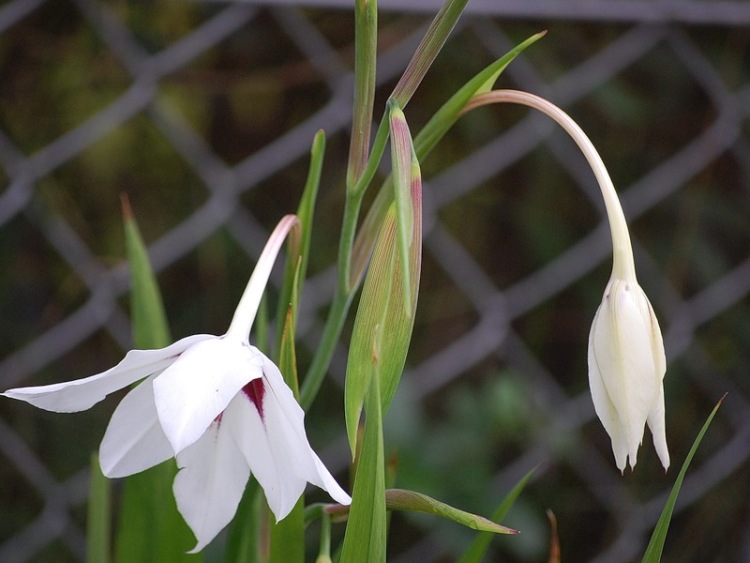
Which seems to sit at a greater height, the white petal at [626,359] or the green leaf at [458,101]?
the green leaf at [458,101]

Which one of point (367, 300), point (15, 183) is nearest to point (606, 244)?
point (15, 183)

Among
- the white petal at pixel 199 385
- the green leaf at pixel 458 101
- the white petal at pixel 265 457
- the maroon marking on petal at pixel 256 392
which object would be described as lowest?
the white petal at pixel 265 457

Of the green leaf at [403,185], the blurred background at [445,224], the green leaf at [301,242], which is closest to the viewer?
the green leaf at [403,185]

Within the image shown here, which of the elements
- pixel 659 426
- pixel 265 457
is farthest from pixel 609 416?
pixel 265 457

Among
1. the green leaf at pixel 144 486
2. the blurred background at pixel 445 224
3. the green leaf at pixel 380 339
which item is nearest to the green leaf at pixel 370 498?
the green leaf at pixel 380 339

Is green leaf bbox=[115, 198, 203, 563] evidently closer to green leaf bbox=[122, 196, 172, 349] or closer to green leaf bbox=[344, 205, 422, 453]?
green leaf bbox=[122, 196, 172, 349]

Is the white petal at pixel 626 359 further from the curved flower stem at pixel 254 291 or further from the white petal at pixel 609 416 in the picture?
Answer: the curved flower stem at pixel 254 291

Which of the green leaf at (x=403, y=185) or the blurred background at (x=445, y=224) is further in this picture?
→ the blurred background at (x=445, y=224)
